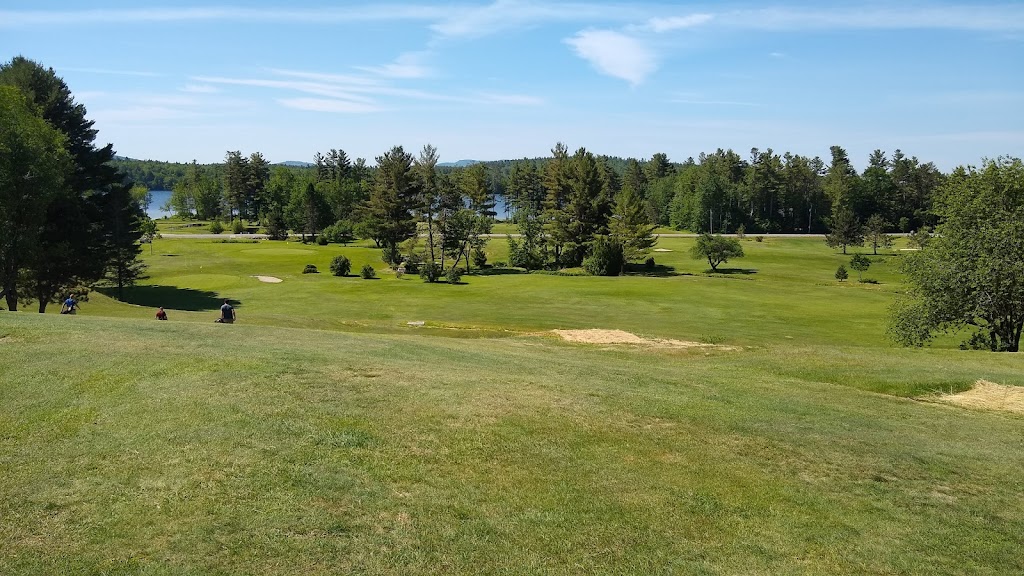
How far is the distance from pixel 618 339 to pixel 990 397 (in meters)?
17.5

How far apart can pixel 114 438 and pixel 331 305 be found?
131ft

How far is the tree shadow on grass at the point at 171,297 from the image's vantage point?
5403 cm

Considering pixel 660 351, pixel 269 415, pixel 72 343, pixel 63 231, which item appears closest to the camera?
pixel 269 415

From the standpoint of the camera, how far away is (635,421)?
1599 centimetres

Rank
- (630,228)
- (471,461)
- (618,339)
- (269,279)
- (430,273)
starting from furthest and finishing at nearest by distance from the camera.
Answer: (630,228) < (430,273) < (269,279) < (618,339) < (471,461)

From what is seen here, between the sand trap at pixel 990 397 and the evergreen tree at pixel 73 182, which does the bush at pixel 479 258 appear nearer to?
the evergreen tree at pixel 73 182

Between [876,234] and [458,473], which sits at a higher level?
[876,234]

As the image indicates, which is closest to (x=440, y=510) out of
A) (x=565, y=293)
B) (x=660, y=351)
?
(x=660, y=351)

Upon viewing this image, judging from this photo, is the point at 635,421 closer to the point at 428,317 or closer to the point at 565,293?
the point at 428,317

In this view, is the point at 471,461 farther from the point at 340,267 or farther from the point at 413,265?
the point at 413,265

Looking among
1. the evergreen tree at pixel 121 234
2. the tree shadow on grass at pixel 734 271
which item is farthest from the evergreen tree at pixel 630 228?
the evergreen tree at pixel 121 234

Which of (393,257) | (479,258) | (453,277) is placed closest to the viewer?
(453,277)

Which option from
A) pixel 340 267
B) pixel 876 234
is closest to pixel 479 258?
pixel 340 267

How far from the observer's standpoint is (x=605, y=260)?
8881 centimetres
